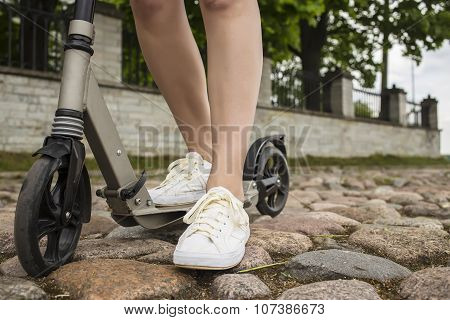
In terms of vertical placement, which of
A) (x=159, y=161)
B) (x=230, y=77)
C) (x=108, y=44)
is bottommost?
(x=159, y=161)

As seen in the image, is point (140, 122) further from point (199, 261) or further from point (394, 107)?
point (394, 107)

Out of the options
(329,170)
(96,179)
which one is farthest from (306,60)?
(96,179)

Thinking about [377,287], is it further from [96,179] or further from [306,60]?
[306,60]

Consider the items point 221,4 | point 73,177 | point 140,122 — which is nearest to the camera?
point 73,177

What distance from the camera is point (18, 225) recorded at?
3.72ft

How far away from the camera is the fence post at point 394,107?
49.5 ft

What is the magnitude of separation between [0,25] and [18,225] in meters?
9.67

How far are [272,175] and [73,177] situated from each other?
1318mm

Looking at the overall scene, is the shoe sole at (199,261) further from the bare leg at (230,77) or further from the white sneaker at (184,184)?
the white sneaker at (184,184)

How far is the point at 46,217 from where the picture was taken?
4.04 feet

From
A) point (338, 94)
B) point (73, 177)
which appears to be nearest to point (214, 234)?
point (73, 177)

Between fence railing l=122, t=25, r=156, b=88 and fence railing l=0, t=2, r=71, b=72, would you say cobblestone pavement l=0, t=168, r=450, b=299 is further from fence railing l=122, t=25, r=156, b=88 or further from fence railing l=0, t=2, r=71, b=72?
fence railing l=122, t=25, r=156, b=88

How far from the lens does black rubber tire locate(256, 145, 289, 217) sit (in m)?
2.23

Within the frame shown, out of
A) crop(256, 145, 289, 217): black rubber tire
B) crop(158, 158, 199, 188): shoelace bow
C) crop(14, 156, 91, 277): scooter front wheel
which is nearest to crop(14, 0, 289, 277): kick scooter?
crop(14, 156, 91, 277): scooter front wheel
